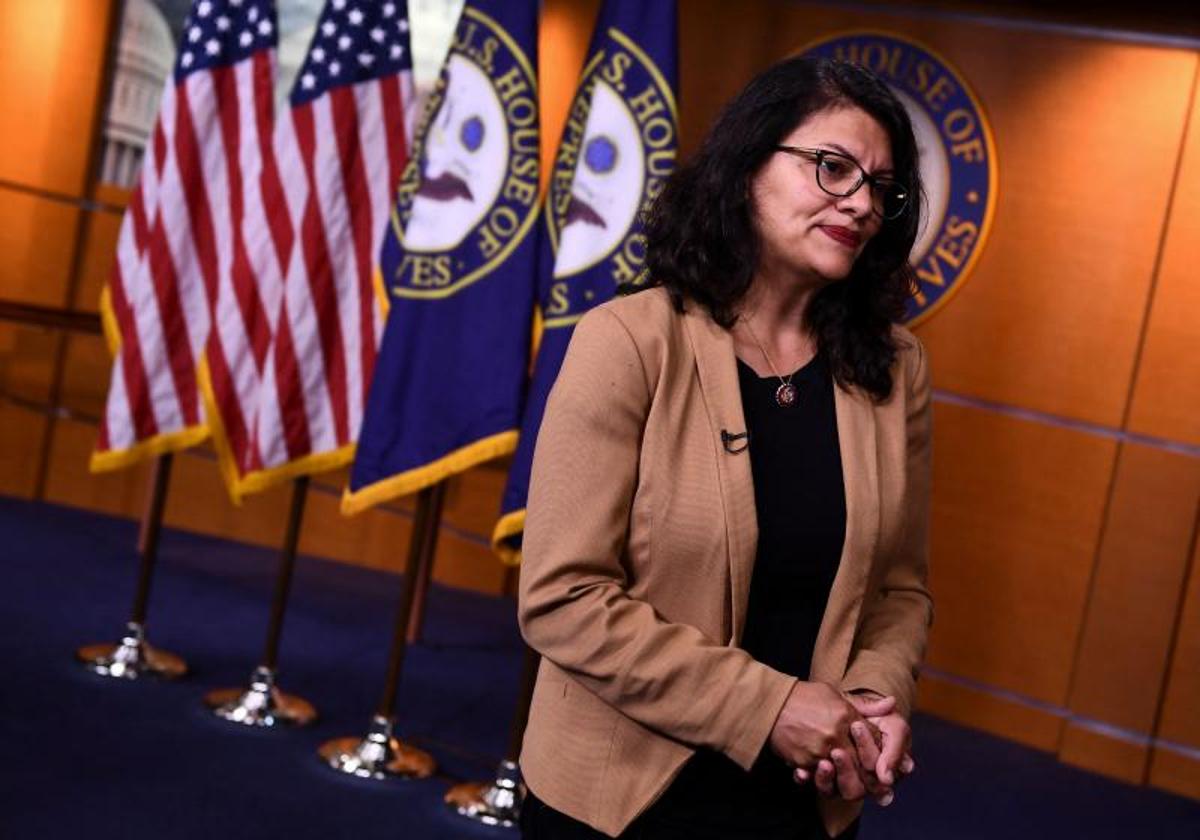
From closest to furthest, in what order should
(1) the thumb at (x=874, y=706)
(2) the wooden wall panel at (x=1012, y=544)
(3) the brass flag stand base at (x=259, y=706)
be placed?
(1) the thumb at (x=874, y=706), (3) the brass flag stand base at (x=259, y=706), (2) the wooden wall panel at (x=1012, y=544)

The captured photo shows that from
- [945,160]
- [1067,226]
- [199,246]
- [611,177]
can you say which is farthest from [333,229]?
[1067,226]

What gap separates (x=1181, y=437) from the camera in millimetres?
5484

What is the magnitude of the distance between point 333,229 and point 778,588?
314cm

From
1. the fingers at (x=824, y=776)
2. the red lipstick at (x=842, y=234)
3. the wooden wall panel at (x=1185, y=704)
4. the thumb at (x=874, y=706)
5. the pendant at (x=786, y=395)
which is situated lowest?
the wooden wall panel at (x=1185, y=704)

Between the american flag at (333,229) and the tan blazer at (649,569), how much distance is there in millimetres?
2976

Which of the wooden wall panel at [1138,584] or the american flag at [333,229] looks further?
the wooden wall panel at [1138,584]

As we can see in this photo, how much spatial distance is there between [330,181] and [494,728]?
1802mm

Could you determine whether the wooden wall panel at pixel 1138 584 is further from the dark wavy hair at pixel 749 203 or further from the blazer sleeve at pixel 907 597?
the dark wavy hair at pixel 749 203

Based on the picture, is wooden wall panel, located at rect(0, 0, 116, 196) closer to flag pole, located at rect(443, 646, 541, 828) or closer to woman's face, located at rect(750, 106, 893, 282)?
flag pole, located at rect(443, 646, 541, 828)

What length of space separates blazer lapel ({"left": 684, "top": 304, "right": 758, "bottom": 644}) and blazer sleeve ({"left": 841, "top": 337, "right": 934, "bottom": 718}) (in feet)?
0.68

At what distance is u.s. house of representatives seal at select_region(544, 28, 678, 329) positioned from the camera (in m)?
3.97

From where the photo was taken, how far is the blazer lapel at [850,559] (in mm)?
1664

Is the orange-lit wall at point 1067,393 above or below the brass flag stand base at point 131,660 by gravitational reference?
above

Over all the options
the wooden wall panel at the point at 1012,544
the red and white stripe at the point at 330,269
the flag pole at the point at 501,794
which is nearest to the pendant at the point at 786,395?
the flag pole at the point at 501,794
